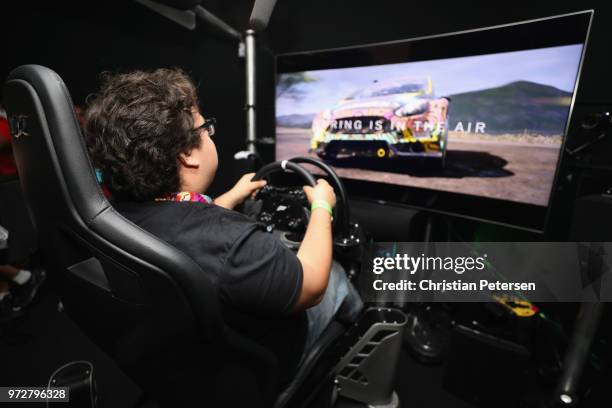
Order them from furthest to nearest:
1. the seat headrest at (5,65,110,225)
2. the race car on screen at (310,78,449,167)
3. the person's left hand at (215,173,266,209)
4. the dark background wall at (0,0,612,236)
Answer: the race car on screen at (310,78,449,167) → the dark background wall at (0,0,612,236) → the person's left hand at (215,173,266,209) → the seat headrest at (5,65,110,225)

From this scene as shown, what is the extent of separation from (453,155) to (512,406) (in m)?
1.21

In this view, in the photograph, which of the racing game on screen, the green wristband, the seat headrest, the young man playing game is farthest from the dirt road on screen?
the seat headrest

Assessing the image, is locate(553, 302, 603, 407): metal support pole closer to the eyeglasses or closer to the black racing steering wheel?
the black racing steering wheel

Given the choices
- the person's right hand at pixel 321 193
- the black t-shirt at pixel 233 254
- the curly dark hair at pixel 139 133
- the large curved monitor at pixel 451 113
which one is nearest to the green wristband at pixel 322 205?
the person's right hand at pixel 321 193

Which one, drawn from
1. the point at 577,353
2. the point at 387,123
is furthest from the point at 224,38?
the point at 577,353

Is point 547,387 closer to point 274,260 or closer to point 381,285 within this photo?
point 381,285

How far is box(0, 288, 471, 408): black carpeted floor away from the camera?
1.46 m

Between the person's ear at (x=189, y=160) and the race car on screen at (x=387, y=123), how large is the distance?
4.57ft

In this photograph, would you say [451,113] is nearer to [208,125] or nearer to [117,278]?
[208,125]

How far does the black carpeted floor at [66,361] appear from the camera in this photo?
4.79ft

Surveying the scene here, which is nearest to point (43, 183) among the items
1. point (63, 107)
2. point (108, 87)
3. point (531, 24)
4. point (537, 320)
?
point (63, 107)

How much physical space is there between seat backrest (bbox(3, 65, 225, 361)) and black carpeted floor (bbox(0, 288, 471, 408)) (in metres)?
1.16

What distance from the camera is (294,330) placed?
2.71 feet

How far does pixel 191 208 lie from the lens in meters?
0.65
